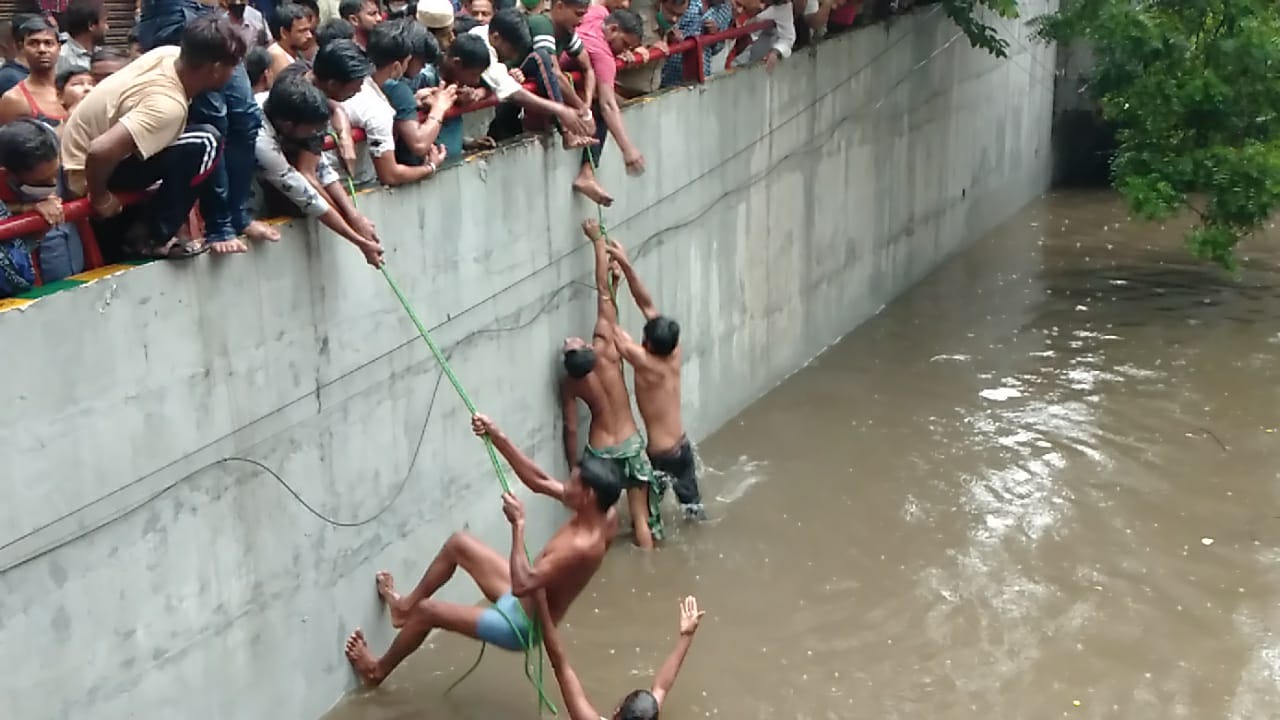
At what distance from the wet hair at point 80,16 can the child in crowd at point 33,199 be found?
2.41 m

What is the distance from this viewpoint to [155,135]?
4.80m

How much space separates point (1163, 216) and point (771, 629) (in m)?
7.73

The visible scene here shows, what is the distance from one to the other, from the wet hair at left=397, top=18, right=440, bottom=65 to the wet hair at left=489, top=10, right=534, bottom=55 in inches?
24.6

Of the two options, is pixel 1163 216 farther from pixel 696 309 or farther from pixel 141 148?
pixel 141 148

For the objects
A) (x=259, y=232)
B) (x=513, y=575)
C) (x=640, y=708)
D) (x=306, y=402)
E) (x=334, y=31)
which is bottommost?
(x=640, y=708)

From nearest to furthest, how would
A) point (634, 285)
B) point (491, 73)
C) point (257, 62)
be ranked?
point (257, 62)
point (491, 73)
point (634, 285)

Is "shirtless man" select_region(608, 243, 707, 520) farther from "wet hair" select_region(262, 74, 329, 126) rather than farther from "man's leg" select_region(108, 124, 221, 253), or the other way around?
"man's leg" select_region(108, 124, 221, 253)

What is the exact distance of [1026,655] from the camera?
712cm

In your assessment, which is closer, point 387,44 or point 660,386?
point 387,44

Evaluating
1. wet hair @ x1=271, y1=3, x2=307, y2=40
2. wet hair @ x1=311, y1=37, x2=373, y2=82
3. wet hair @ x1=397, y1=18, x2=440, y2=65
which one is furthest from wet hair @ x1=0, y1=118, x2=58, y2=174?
wet hair @ x1=271, y1=3, x2=307, y2=40

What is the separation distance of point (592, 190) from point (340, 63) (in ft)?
8.99

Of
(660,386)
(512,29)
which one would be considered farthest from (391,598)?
(512,29)

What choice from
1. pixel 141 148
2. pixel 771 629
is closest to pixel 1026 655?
pixel 771 629

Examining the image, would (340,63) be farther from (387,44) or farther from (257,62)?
(387,44)
